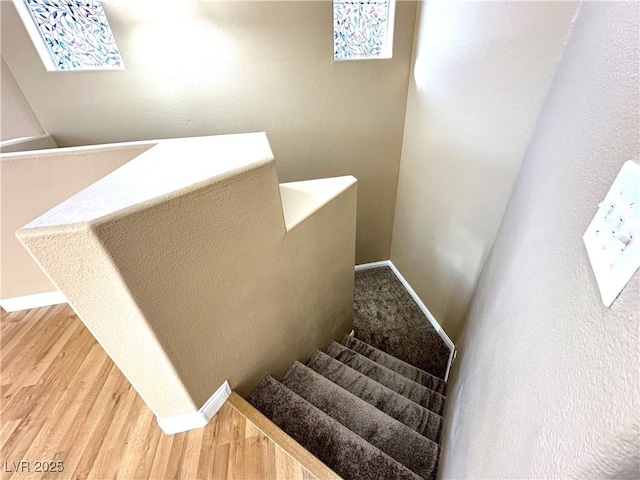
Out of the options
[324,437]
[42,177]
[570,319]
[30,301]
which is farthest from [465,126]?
[30,301]

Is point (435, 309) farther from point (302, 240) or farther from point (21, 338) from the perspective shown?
point (21, 338)

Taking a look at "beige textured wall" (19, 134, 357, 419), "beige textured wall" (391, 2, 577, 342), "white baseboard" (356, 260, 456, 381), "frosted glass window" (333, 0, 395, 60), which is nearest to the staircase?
"beige textured wall" (19, 134, 357, 419)

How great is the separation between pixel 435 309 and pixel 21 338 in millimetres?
3216

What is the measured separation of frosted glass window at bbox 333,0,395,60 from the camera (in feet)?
7.97

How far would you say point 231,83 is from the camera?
239 centimetres

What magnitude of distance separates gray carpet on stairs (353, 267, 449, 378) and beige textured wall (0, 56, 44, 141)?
132 inches

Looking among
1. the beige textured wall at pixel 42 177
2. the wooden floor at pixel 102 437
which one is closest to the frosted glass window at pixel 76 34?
the beige textured wall at pixel 42 177

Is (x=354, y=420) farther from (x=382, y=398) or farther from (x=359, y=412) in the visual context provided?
(x=382, y=398)

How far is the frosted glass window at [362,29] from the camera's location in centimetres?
243

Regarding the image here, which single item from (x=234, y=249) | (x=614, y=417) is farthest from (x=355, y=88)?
(x=614, y=417)

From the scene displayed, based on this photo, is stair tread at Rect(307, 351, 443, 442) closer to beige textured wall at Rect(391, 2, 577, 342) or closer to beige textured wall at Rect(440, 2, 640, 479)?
beige textured wall at Rect(440, 2, 640, 479)

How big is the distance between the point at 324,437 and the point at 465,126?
2118 mm

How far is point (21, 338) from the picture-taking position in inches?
67.9

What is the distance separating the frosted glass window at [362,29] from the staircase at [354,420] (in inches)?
104
